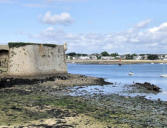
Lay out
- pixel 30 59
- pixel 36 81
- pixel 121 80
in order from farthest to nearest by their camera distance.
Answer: pixel 121 80
pixel 30 59
pixel 36 81

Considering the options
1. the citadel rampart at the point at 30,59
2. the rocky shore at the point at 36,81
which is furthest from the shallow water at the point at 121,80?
the citadel rampart at the point at 30,59

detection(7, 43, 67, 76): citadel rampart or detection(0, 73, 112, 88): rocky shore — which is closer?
detection(0, 73, 112, 88): rocky shore

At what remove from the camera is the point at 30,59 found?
1271 inches

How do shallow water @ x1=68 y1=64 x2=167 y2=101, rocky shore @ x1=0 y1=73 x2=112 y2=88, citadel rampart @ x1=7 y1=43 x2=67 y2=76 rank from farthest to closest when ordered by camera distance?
citadel rampart @ x1=7 y1=43 x2=67 y2=76
rocky shore @ x1=0 y1=73 x2=112 y2=88
shallow water @ x1=68 y1=64 x2=167 y2=101

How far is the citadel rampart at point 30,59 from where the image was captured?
3166cm

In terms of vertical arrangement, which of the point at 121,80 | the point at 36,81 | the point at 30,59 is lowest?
the point at 121,80

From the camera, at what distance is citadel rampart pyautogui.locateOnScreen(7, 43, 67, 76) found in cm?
3166

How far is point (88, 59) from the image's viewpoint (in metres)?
186

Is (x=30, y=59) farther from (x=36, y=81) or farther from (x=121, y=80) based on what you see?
(x=121, y=80)

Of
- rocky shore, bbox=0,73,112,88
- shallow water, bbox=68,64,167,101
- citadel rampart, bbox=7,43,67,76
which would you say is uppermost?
citadel rampart, bbox=7,43,67,76

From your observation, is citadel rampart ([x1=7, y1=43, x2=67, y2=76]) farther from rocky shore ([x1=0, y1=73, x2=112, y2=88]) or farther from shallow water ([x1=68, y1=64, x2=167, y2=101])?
shallow water ([x1=68, y1=64, x2=167, y2=101])

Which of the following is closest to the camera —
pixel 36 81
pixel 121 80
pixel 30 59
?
pixel 36 81

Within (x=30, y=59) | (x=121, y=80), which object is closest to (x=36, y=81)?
(x=30, y=59)

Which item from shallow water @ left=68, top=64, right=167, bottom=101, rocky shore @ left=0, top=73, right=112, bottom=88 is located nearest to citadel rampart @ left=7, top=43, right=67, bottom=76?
rocky shore @ left=0, top=73, right=112, bottom=88
